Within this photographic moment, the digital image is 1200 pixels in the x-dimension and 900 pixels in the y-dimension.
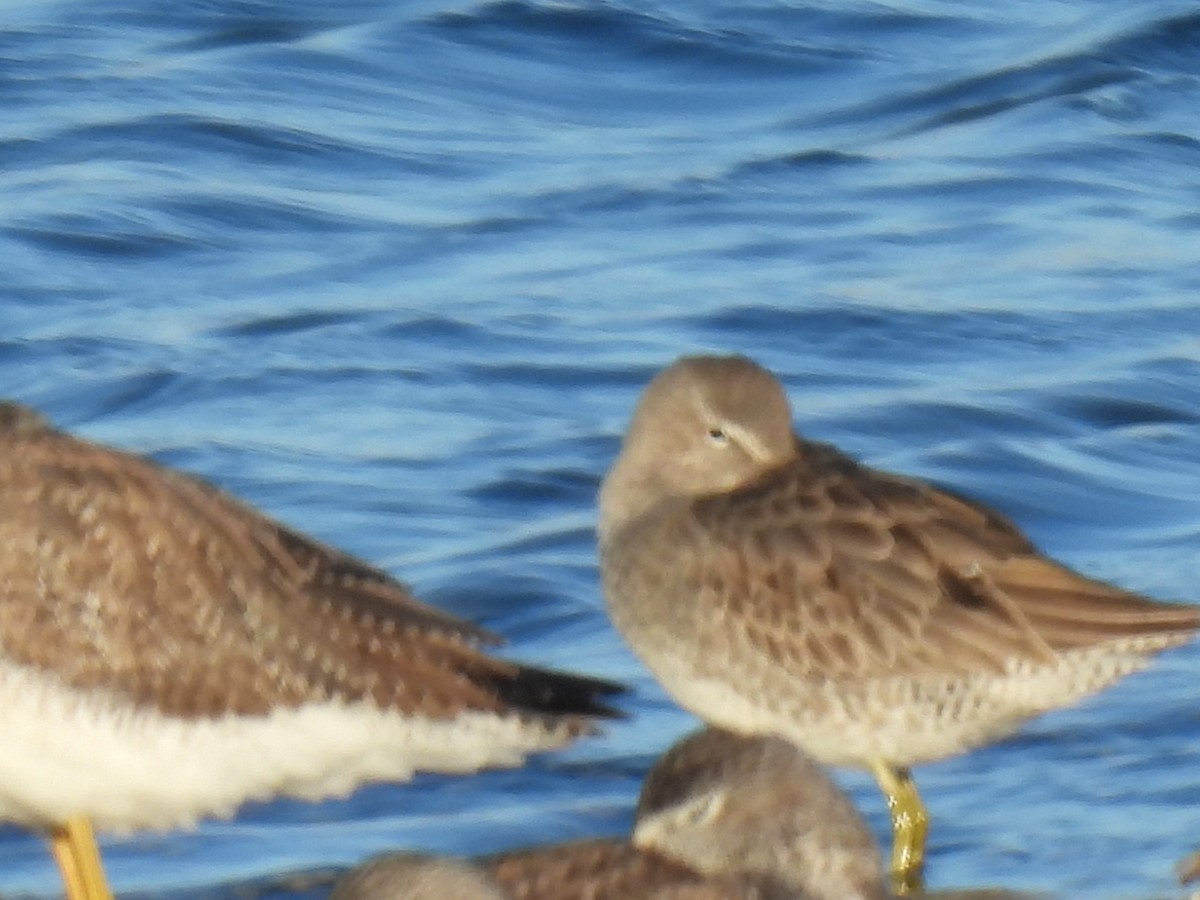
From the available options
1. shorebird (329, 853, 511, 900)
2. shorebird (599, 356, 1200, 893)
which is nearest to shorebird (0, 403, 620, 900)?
shorebird (599, 356, 1200, 893)

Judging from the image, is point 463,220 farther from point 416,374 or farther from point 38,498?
point 38,498

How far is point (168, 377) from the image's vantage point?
13.9 m

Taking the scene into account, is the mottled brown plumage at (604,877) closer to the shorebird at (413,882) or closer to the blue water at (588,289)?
the shorebird at (413,882)

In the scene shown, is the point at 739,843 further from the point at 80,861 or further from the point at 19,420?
the point at 19,420

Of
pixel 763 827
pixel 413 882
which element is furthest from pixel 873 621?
pixel 413 882

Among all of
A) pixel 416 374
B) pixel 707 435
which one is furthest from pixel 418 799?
pixel 416 374

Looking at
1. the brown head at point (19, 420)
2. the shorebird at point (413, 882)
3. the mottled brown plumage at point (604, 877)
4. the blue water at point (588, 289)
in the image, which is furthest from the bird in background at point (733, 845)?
the brown head at point (19, 420)

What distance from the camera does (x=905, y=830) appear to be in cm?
948

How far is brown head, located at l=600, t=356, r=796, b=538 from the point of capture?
9.66 metres

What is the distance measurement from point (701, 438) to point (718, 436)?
54mm

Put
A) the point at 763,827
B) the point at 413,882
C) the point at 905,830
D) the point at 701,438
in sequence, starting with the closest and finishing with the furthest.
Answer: the point at 413,882 < the point at 763,827 < the point at 905,830 < the point at 701,438

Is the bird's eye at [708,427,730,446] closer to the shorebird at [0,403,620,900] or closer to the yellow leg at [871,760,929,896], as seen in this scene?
the shorebird at [0,403,620,900]

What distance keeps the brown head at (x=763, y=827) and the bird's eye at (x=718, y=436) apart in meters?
1.60

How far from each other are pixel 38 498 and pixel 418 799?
7.00ft
